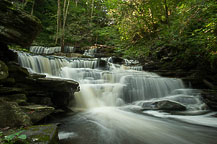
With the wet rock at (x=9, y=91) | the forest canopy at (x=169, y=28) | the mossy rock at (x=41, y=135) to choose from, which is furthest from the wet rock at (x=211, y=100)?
the wet rock at (x=9, y=91)

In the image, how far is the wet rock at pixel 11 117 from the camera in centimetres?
229

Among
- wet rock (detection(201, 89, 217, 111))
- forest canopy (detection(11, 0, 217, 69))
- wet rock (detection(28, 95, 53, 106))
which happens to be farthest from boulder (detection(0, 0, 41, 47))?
wet rock (detection(201, 89, 217, 111))

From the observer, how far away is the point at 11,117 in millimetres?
2367

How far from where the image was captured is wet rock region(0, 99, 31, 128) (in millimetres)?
2295

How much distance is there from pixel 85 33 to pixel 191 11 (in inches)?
645

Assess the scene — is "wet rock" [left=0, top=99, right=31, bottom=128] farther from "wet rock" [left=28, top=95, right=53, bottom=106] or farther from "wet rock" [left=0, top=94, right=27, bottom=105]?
"wet rock" [left=28, top=95, right=53, bottom=106]

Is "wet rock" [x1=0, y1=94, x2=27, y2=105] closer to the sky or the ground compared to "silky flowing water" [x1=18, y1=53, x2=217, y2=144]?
closer to the sky

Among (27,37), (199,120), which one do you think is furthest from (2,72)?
(199,120)

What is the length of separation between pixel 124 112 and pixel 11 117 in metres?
3.60

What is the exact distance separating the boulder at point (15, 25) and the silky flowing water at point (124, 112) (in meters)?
2.54

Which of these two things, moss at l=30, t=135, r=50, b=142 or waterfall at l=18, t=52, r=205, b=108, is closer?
moss at l=30, t=135, r=50, b=142

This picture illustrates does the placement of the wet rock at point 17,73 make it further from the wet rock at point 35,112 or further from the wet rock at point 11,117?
the wet rock at point 11,117

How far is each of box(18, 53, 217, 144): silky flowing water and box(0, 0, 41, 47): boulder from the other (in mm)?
2542

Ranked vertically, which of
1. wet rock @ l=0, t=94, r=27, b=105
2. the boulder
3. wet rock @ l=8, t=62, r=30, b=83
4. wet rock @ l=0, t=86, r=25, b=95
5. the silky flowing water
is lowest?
the silky flowing water
